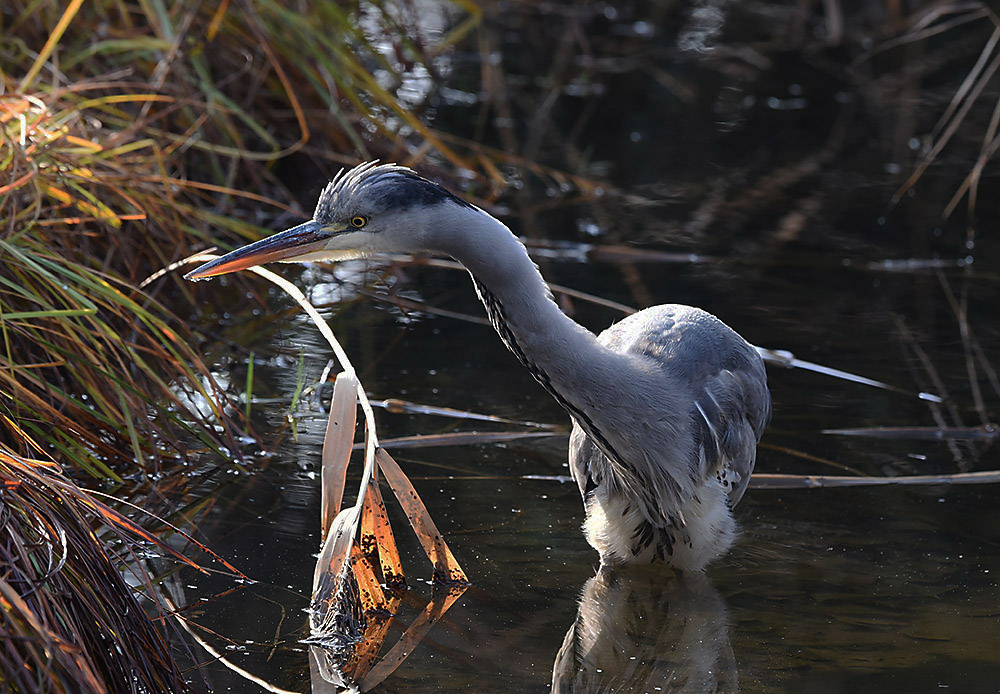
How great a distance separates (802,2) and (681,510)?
8.12 metres

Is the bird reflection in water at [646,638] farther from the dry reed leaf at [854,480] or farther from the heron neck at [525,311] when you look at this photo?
the heron neck at [525,311]

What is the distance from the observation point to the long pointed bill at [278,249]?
308 cm

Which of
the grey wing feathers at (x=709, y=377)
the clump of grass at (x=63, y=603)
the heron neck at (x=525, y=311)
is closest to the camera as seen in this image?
the clump of grass at (x=63, y=603)

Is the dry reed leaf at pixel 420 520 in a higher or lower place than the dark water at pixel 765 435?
higher

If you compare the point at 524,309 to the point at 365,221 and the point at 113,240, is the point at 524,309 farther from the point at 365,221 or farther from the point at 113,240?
the point at 113,240

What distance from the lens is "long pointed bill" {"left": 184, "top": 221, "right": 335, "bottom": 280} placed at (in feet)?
10.1

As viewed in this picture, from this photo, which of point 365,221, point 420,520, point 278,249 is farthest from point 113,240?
point 420,520

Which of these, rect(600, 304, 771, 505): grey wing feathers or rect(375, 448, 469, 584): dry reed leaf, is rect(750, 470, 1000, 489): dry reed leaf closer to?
rect(600, 304, 771, 505): grey wing feathers

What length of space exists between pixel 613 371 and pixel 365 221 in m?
0.76

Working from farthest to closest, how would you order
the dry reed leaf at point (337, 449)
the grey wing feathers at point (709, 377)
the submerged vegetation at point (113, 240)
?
1. the grey wing feathers at point (709, 377)
2. the dry reed leaf at point (337, 449)
3. the submerged vegetation at point (113, 240)

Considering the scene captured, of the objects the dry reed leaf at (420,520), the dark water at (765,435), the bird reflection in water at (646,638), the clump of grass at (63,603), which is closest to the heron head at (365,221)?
the dry reed leaf at (420,520)

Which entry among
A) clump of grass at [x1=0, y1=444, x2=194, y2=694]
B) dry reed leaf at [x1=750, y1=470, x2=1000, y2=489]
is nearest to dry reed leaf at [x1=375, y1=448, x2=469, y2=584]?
clump of grass at [x1=0, y1=444, x2=194, y2=694]

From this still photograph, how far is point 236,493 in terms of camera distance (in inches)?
151

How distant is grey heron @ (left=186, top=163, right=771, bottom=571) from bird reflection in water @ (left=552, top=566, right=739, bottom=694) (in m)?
0.08
